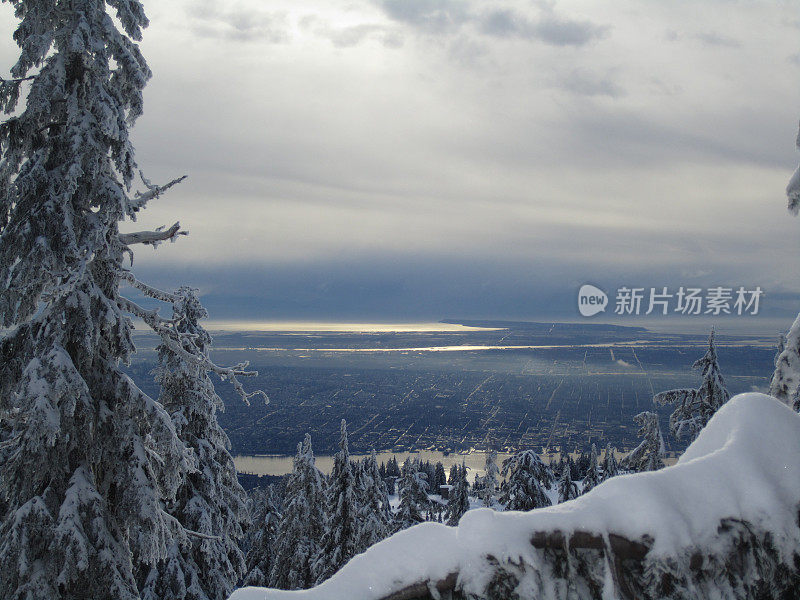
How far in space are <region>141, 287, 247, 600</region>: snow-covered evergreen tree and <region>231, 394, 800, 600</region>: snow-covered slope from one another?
11.1 metres

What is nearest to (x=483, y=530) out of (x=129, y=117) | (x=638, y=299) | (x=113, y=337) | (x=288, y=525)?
(x=113, y=337)

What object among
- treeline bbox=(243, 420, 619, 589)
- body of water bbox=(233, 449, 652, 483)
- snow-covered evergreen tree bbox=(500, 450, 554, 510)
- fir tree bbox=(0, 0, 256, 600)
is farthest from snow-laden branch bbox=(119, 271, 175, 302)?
body of water bbox=(233, 449, 652, 483)

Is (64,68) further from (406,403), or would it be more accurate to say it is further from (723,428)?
(406,403)

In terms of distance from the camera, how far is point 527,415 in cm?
12744

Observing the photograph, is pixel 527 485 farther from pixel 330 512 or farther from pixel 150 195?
pixel 150 195

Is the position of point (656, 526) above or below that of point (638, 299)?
below

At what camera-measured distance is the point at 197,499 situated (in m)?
14.2

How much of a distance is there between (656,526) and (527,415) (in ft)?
427

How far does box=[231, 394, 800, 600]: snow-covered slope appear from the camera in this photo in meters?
3.00

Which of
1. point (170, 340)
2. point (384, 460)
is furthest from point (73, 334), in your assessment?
point (384, 460)

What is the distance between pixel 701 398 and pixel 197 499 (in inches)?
582

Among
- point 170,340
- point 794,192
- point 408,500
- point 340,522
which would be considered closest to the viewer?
point 794,192

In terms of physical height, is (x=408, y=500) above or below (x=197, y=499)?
below

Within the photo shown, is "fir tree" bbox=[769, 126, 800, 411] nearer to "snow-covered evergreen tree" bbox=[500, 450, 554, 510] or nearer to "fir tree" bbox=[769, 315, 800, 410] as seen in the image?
"fir tree" bbox=[769, 315, 800, 410]
